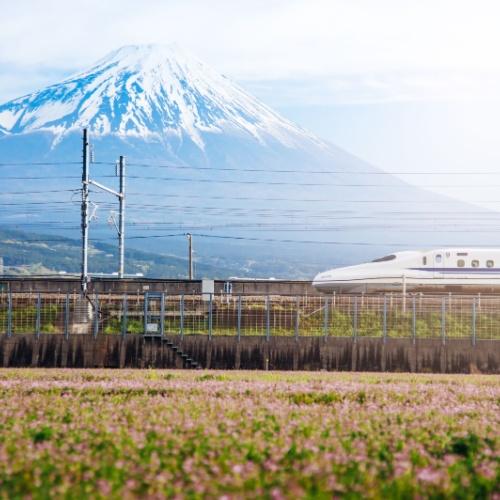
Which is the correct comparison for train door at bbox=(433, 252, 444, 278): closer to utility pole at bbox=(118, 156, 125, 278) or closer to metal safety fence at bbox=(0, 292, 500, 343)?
metal safety fence at bbox=(0, 292, 500, 343)

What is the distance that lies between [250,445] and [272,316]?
34.3 metres

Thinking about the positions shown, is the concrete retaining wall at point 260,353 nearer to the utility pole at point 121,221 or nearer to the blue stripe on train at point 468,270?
the blue stripe on train at point 468,270

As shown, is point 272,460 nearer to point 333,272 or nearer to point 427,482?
point 427,482

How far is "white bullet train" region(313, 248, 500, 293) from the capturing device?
64125mm

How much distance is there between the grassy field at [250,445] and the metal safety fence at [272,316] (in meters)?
23.4

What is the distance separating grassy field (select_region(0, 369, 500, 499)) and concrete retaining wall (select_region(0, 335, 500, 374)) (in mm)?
21861

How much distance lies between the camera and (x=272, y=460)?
12.3 meters

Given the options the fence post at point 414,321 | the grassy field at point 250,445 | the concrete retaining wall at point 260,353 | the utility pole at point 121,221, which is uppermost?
the utility pole at point 121,221

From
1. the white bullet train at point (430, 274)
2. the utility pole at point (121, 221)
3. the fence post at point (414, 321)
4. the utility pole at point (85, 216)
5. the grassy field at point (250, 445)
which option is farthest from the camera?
the utility pole at point (121, 221)

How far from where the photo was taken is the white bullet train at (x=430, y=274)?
64125mm

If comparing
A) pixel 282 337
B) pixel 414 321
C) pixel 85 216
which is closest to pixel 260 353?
pixel 282 337

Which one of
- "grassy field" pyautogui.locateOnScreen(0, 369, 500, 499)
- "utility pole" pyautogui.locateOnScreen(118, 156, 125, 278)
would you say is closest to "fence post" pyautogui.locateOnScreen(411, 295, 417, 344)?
"grassy field" pyautogui.locateOnScreen(0, 369, 500, 499)

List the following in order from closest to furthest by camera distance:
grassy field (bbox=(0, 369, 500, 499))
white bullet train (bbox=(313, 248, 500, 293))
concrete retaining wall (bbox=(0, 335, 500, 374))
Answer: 1. grassy field (bbox=(0, 369, 500, 499))
2. concrete retaining wall (bbox=(0, 335, 500, 374))
3. white bullet train (bbox=(313, 248, 500, 293))

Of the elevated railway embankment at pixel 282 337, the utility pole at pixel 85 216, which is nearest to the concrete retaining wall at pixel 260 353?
the elevated railway embankment at pixel 282 337
